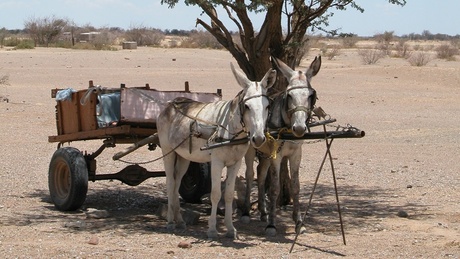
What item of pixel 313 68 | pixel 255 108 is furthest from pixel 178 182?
pixel 313 68

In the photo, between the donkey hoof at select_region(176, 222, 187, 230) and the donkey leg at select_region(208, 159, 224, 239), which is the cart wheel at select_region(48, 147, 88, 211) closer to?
the donkey hoof at select_region(176, 222, 187, 230)

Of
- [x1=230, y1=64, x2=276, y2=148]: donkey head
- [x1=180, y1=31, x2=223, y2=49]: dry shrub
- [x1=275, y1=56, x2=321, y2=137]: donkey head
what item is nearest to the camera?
[x1=230, y1=64, x2=276, y2=148]: donkey head

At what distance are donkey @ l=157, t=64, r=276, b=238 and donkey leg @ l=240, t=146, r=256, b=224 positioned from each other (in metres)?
0.76

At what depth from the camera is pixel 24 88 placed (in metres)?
33.2

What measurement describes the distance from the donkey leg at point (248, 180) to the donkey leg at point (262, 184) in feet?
0.37

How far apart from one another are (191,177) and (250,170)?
200 centimetres

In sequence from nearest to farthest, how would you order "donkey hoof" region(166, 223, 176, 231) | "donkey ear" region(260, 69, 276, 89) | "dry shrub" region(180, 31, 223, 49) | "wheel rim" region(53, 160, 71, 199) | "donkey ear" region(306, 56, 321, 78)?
"donkey ear" region(260, 69, 276, 89), "donkey ear" region(306, 56, 321, 78), "donkey hoof" region(166, 223, 176, 231), "wheel rim" region(53, 160, 71, 199), "dry shrub" region(180, 31, 223, 49)

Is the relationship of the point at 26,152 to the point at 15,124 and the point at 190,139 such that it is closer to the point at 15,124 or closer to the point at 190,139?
the point at 15,124

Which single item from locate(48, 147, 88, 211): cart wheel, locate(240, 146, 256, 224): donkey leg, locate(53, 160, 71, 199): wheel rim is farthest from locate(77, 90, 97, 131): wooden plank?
locate(240, 146, 256, 224): donkey leg

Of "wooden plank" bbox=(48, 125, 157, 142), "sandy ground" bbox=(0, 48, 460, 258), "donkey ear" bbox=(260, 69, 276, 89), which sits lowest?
"sandy ground" bbox=(0, 48, 460, 258)

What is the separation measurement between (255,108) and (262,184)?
2.12 meters

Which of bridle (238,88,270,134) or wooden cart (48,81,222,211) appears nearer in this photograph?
bridle (238,88,270,134)

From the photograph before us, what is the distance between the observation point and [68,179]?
506 inches

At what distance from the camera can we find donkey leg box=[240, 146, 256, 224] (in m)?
11.7
